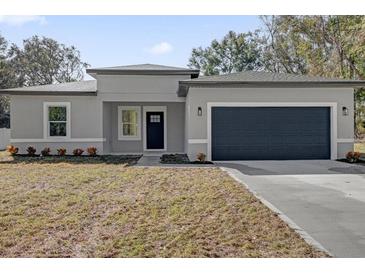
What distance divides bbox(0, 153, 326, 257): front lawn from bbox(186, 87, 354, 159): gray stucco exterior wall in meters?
4.44

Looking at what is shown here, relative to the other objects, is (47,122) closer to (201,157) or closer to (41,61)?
A: (201,157)

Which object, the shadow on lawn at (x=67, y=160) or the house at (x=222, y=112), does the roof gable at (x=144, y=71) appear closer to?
the house at (x=222, y=112)

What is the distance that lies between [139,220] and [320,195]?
3984mm

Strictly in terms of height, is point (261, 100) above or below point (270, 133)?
above

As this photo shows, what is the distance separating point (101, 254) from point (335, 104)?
12765mm

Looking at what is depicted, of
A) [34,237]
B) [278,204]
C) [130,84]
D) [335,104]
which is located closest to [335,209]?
[278,204]

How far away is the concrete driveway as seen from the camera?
4.97 m

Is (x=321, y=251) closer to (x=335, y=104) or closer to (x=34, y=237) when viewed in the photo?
(x=34, y=237)

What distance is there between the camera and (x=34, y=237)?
500cm

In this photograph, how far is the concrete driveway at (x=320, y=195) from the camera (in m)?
4.97

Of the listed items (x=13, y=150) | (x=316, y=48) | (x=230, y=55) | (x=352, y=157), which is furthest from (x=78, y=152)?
(x=230, y=55)

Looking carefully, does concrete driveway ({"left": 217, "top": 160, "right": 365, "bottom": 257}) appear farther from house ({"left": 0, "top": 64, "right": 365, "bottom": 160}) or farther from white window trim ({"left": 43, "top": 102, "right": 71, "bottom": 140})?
white window trim ({"left": 43, "top": 102, "right": 71, "bottom": 140})

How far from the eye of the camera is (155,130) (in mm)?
18781

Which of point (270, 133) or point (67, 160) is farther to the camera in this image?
point (67, 160)
